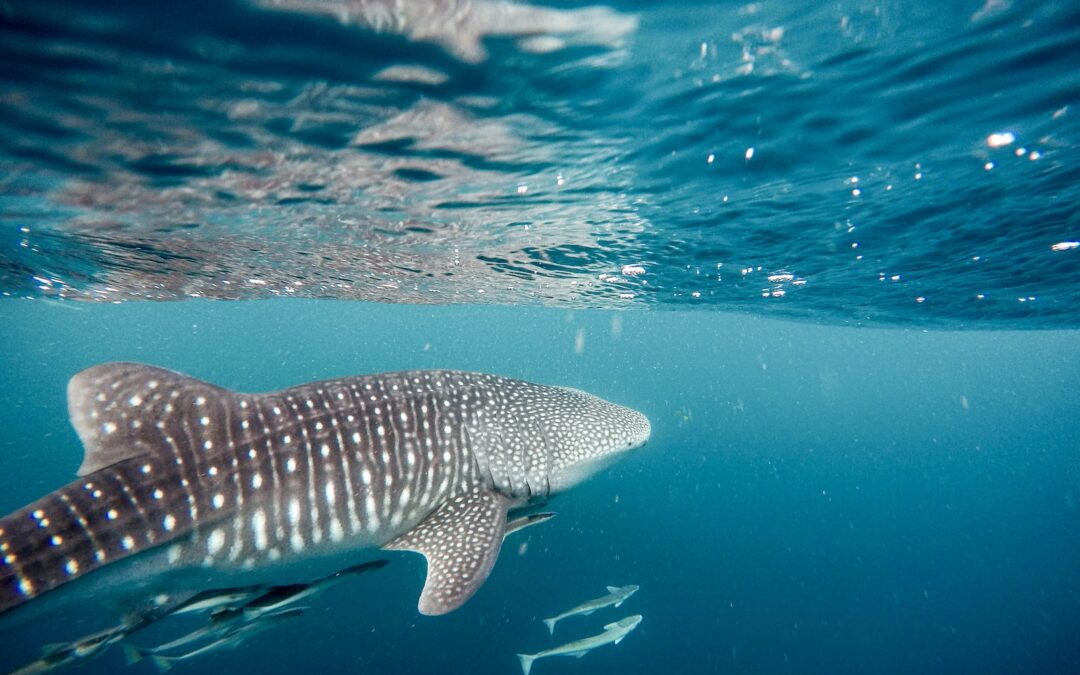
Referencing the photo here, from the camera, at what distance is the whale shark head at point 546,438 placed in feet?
21.2

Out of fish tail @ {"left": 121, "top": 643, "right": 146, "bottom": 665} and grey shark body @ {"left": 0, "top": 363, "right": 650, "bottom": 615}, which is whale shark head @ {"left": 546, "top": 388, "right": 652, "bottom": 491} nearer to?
grey shark body @ {"left": 0, "top": 363, "right": 650, "bottom": 615}

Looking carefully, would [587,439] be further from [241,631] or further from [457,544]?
[241,631]

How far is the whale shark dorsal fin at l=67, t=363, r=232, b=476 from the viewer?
4.57m

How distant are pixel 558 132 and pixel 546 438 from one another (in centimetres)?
468

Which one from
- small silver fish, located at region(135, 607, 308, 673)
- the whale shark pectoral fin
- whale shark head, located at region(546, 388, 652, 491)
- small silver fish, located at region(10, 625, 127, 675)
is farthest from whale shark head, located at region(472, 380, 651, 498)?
small silver fish, located at region(10, 625, 127, 675)

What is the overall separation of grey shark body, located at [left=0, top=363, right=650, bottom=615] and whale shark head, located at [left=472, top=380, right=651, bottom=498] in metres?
0.03

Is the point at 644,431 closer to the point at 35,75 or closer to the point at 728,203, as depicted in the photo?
the point at 728,203

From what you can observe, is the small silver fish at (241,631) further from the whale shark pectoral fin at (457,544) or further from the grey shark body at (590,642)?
the grey shark body at (590,642)

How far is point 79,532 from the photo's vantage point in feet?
13.1

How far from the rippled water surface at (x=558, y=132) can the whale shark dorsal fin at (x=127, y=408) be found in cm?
369

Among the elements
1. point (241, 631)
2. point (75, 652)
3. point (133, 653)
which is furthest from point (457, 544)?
point (133, 653)

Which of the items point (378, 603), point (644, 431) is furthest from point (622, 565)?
point (644, 431)

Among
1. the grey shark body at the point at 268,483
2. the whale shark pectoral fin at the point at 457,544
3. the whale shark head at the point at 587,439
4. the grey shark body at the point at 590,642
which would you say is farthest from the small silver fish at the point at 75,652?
the grey shark body at the point at 590,642

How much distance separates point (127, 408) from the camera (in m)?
4.74
